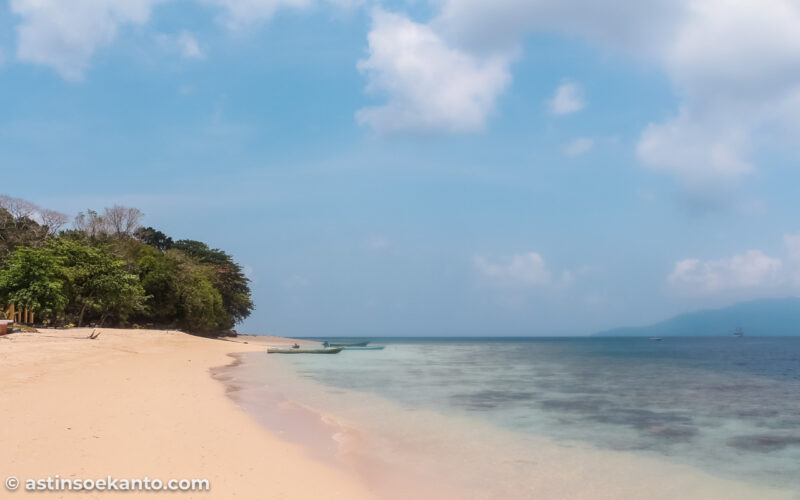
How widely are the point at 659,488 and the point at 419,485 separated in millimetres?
3518

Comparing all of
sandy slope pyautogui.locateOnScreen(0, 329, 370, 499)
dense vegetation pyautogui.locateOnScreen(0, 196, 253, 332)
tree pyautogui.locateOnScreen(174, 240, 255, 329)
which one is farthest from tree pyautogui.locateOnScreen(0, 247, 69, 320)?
tree pyautogui.locateOnScreen(174, 240, 255, 329)

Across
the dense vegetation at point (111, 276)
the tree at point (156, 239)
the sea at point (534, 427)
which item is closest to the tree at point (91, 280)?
the dense vegetation at point (111, 276)

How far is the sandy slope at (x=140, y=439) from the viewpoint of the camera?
18.7 feet

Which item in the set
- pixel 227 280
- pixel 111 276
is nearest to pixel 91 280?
pixel 111 276

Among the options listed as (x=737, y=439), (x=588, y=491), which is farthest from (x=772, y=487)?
(x=737, y=439)

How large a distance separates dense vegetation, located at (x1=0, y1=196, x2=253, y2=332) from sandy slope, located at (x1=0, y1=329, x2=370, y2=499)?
16857mm

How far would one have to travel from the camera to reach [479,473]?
742 cm

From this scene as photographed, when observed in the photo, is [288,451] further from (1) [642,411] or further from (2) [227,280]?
(2) [227,280]

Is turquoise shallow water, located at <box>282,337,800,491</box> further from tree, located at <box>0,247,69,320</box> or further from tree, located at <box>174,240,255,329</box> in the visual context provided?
tree, located at <box>174,240,255,329</box>

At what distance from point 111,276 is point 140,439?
1172 inches

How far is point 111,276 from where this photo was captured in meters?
32.6

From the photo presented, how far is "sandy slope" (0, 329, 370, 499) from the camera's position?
224 inches

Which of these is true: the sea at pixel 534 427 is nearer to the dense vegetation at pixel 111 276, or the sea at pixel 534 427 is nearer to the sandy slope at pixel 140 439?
the sandy slope at pixel 140 439

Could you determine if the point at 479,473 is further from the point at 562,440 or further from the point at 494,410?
the point at 494,410
